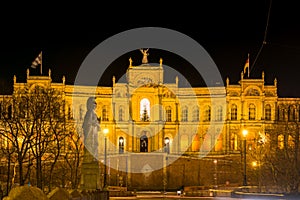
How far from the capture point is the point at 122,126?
115 m

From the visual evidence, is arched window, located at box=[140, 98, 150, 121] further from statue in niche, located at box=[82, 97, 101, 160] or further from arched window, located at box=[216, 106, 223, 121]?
statue in niche, located at box=[82, 97, 101, 160]

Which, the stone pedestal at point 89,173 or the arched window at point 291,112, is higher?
the arched window at point 291,112

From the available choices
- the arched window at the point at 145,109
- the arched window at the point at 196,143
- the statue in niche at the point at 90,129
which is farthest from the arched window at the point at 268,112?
the statue in niche at the point at 90,129

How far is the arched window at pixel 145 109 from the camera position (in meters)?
114

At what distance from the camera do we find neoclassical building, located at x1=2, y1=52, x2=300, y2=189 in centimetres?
11312

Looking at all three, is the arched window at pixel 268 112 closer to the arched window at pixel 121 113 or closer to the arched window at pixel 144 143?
the arched window at pixel 144 143

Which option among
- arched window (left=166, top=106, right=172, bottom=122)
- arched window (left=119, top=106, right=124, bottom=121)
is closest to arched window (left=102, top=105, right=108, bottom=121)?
arched window (left=119, top=106, right=124, bottom=121)

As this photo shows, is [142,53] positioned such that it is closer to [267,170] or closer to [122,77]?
[122,77]

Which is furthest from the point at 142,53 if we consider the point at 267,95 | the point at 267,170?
the point at 267,170

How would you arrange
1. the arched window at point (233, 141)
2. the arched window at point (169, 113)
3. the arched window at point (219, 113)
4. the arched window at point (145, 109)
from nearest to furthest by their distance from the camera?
1. the arched window at point (233, 141)
2. the arched window at point (145, 109)
3. the arched window at point (219, 113)
4. the arched window at point (169, 113)

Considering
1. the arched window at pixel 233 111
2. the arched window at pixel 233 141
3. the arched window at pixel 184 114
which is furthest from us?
the arched window at pixel 184 114

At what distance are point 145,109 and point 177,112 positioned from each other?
5804mm

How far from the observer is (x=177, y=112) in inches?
4609

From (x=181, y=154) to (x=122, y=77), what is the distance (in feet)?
59.3
